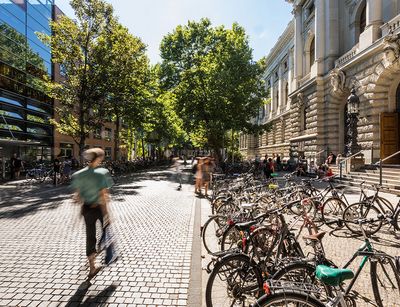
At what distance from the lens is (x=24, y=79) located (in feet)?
102

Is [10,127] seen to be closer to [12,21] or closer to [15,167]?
[15,167]

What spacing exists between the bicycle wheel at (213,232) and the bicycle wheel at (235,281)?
2148 mm

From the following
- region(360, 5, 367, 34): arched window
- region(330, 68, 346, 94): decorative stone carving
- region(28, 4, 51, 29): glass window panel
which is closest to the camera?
region(330, 68, 346, 94): decorative stone carving

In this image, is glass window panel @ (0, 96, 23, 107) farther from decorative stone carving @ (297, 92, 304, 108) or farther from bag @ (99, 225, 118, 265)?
bag @ (99, 225, 118, 265)

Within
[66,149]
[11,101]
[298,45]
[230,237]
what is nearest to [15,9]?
[11,101]

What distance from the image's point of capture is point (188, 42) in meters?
31.8

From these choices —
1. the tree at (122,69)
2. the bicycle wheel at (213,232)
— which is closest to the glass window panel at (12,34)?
the tree at (122,69)

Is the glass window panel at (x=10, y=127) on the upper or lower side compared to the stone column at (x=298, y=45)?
lower

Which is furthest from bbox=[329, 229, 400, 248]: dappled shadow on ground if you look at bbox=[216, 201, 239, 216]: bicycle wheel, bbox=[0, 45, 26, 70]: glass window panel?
bbox=[0, 45, 26, 70]: glass window panel

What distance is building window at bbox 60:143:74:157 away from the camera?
38.6m

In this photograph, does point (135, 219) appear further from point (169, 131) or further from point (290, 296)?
point (169, 131)

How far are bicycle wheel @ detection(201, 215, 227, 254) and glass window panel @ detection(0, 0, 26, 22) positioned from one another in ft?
102

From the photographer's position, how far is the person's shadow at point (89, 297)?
411cm

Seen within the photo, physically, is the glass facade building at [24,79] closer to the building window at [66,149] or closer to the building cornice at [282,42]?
the building window at [66,149]
